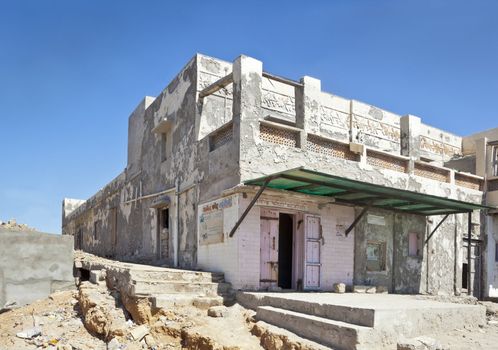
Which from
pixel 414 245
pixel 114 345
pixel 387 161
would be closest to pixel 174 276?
pixel 114 345

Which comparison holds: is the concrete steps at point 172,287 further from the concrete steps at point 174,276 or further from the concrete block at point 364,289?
the concrete block at point 364,289

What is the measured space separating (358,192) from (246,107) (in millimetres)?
3480

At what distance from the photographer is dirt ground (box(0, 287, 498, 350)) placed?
27.1 ft

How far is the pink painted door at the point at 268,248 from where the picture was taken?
12.0 meters

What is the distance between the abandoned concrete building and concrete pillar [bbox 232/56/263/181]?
0.03m

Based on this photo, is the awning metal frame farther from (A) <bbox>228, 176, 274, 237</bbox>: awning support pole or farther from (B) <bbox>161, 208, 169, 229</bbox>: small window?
(B) <bbox>161, 208, 169, 229</bbox>: small window

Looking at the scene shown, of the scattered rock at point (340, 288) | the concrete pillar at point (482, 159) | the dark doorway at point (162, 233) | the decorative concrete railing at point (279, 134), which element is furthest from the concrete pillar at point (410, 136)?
the dark doorway at point (162, 233)

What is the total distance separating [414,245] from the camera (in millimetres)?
15594

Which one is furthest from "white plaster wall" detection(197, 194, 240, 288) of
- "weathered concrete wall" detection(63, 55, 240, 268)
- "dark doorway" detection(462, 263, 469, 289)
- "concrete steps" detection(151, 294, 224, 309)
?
"dark doorway" detection(462, 263, 469, 289)

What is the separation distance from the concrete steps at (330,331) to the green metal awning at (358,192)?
9.46ft

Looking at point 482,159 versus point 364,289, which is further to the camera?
point 482,159

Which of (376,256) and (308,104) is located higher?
(308,104)

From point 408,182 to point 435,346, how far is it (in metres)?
8.65

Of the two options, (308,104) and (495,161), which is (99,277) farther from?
(495,161)
